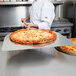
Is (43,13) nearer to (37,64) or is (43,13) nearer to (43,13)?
(43,13)

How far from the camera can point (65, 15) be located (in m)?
3.42

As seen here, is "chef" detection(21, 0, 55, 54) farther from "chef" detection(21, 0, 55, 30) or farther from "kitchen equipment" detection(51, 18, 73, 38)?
"kitchen equipment" detection(51, 18, 73, 38)

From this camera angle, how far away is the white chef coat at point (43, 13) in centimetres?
191

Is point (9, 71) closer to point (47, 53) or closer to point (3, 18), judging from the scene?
point (47, 53)

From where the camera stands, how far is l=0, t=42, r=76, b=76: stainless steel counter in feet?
3.08

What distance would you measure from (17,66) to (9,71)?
0.09 m

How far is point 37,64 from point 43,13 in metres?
1.05

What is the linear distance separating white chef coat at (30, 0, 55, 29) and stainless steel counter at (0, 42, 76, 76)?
2.28 ft

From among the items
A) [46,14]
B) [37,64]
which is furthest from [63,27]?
[37,64]

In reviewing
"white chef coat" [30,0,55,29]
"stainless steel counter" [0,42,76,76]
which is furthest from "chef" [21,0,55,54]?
"stainless steel counter" [0,42,76,76]

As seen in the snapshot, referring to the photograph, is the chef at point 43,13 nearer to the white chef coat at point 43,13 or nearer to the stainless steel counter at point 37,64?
the white chef coat at point 43,13

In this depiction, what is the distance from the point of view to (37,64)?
1.07 metres

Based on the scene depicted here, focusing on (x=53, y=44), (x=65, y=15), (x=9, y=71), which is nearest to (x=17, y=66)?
(x=9, y=71)

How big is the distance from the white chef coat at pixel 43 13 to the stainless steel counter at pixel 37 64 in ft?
2.28
